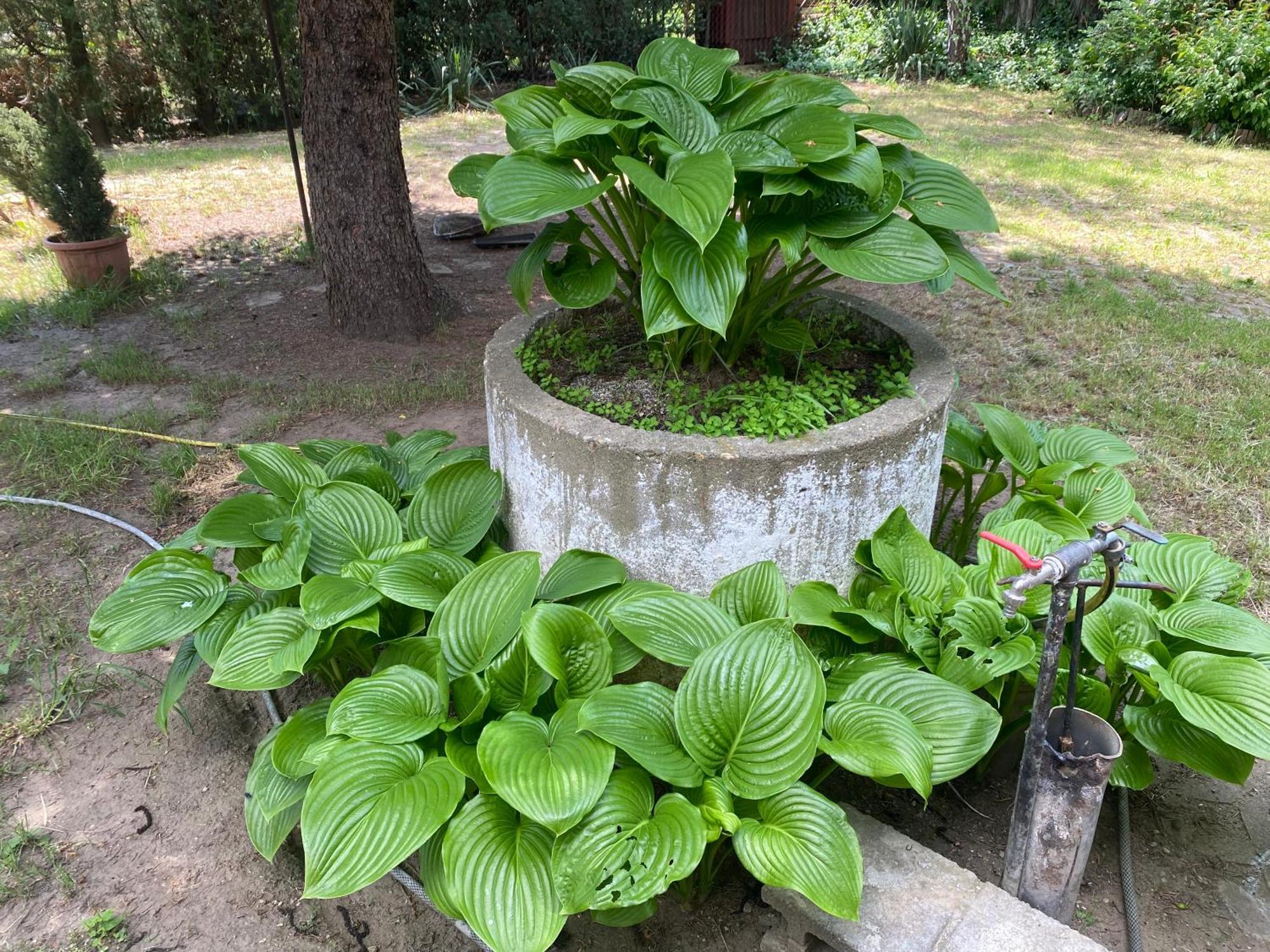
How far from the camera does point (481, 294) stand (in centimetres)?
534

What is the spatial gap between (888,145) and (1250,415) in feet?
7.81

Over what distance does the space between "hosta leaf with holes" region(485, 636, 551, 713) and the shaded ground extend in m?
0.51

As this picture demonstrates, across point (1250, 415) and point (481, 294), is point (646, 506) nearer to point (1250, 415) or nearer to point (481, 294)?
point (1250, 415)

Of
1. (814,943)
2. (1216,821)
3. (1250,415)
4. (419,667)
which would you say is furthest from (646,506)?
(1250,415)

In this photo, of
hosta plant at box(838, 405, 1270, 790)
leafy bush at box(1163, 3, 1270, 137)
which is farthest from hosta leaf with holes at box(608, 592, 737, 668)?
leafy bush at box(1163, 3, 1270, 137)

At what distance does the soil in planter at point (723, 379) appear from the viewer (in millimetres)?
2170

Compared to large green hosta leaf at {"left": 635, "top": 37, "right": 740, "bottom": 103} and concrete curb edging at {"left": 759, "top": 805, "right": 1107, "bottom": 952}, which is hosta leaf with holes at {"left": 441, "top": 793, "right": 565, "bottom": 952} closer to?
concrete curb edging at {"left": 759, "top": 805, "right": 1107, "bottom": 952}

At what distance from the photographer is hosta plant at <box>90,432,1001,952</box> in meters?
1.59

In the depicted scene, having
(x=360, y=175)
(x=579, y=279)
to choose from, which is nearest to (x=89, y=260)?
(x=360, y=175)

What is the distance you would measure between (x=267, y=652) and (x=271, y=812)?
36 centimetres

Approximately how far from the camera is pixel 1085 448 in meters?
2.71

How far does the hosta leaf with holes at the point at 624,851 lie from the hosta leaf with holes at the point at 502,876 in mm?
55

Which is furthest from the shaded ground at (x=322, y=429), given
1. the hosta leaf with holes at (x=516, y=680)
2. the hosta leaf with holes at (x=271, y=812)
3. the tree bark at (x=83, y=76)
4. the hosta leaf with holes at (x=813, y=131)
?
the tree bark at (x=83, y=76)

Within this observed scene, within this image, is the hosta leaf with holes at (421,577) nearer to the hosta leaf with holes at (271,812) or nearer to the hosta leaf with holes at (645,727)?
the hosta leaf with holes at (271,812)
